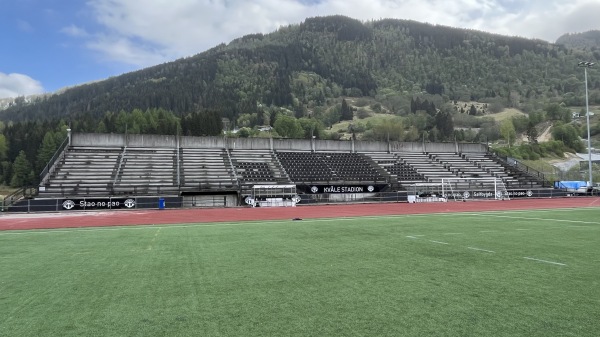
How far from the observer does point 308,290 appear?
604 cm

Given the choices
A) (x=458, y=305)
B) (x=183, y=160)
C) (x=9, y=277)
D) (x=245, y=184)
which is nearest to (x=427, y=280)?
(x=458, y=305)

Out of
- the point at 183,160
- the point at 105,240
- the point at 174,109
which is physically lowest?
the point at 105,240

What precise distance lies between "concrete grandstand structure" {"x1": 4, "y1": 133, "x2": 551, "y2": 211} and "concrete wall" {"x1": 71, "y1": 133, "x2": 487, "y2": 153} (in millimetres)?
116

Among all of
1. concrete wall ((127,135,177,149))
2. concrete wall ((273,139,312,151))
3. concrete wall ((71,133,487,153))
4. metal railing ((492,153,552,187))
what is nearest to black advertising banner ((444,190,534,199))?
metal railing ((492,153,552,187))

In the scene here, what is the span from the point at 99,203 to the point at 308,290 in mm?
33907

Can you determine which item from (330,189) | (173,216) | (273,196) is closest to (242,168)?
(273,196)

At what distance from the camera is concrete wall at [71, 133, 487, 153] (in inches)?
1897

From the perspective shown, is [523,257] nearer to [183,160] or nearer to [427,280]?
[427,280]

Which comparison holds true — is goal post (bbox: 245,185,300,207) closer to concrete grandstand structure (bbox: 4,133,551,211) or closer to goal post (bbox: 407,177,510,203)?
concrete grandstand structure (bbox: 4,133,551,211)

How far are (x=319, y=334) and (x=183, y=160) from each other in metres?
45.6

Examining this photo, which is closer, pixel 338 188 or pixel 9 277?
pixel 9 277

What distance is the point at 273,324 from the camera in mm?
4555

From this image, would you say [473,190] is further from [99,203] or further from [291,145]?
[99,203]

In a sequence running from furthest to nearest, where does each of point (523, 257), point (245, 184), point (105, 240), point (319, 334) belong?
point (245, 184) → point (105, 240) → point (523, 257) → point (319, 334)
